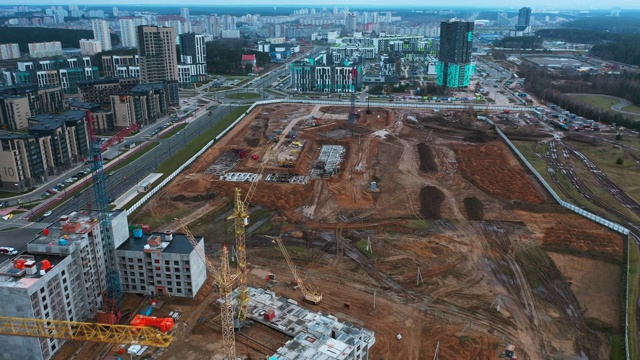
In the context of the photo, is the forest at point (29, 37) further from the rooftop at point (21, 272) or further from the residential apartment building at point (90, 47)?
the rooftop at point (21, 272)

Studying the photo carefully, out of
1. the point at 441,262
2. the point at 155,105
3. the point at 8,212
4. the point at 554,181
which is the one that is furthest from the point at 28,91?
the point at 554,181

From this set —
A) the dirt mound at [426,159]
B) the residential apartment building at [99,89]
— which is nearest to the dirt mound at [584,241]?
the dirt mound at [426,159]

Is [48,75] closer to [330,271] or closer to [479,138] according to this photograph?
[479,138]

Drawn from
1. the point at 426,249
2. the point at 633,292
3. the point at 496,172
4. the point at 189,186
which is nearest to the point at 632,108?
the point at 496,172

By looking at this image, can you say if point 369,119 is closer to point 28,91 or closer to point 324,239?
point 324,239

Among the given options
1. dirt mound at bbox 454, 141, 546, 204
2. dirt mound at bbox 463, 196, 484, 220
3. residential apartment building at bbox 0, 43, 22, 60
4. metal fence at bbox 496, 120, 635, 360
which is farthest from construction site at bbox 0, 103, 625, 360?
residential apartment building at bbox 0, 43, 22, 60

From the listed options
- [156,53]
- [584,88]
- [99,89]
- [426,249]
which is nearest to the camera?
[426,249]

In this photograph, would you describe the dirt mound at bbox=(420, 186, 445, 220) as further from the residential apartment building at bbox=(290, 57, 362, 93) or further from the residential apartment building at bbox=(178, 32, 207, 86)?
the residential apartment building at bbox=(178, 32, 207, 86)

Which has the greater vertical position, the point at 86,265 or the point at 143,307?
the point at 86,265
